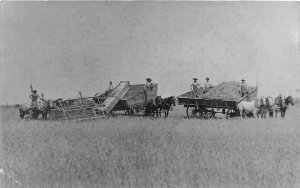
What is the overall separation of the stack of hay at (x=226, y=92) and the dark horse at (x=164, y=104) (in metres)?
0.66

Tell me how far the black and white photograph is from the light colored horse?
406 millimetres

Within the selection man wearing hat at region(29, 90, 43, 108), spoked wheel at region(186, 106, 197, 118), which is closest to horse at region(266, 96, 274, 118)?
spoked wheel at region(186, 106, 197, 118)

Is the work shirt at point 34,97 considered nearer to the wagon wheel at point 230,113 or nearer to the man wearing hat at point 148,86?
the man wearing hat at point 148,86

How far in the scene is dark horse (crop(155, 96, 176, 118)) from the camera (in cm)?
611

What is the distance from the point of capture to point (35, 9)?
A: 5.50 metres

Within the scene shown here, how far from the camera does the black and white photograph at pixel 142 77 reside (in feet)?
16.9

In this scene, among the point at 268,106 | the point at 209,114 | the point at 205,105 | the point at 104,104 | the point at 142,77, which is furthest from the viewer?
the point at 205,105

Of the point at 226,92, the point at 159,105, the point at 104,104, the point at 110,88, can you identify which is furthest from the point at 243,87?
the point at 104,104

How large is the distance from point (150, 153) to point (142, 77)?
1073mm

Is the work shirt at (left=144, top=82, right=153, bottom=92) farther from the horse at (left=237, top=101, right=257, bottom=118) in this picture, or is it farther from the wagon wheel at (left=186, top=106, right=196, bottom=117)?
the horse at (left=237, top=101, right=257, bottom=118)

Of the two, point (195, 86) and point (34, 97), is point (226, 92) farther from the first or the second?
point (34, 97)

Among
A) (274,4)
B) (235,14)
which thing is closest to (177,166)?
(235,14)

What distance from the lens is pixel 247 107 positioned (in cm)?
659

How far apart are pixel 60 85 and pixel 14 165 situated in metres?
1.21
